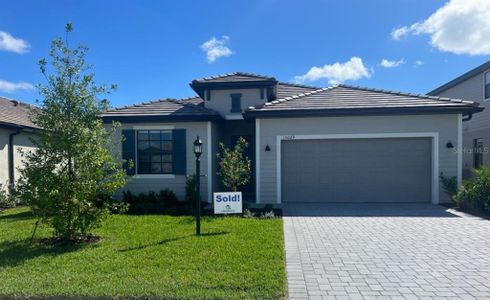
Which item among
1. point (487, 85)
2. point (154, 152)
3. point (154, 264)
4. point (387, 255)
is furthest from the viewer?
point (487, 85)

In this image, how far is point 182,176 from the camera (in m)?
11.2

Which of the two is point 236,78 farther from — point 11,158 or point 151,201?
point 11,158

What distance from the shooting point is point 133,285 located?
4246 millimetres

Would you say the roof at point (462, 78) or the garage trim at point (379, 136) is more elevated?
the roof at point (462, 78)

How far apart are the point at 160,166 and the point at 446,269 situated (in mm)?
9212

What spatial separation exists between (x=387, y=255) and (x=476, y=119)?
1328 cm

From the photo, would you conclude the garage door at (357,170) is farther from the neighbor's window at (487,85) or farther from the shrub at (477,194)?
Result: the neighbor's window at (487,85)

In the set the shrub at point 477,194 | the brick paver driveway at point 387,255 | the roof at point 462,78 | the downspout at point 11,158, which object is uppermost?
the roof at point 462,78

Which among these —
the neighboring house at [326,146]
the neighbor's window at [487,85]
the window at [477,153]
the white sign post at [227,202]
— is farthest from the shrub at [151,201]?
the neighbor's window at [487,85]

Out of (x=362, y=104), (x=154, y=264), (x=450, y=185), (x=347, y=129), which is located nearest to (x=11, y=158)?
(x=154, y=264)

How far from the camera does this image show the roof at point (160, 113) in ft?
36.4

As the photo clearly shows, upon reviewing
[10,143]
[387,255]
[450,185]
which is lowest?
[387,255]

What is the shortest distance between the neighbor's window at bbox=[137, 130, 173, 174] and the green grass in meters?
3.92

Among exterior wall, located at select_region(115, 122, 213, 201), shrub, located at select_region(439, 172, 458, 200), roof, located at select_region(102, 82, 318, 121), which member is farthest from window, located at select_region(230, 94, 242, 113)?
shrub, located at select_region(439, 172, 458, 200)
